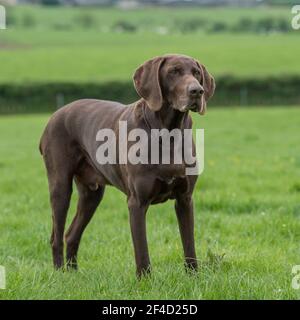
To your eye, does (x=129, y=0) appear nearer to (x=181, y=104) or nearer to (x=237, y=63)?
(x=237, y=63)

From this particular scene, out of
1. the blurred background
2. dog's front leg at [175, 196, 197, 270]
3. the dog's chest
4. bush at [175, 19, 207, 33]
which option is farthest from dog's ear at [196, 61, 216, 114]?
bush at [175, 19, 207, 33]

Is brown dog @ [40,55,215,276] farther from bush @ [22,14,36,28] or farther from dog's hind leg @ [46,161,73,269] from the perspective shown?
bush @ [22,14,36,28]

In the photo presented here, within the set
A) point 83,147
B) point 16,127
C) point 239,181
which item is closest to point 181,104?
point 83,147

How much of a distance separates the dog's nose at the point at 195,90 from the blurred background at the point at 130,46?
38592mm

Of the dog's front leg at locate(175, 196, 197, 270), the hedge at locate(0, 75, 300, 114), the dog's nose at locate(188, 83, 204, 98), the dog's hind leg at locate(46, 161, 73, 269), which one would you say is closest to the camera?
the dog's nose at locate(188, 83, 204, 98)

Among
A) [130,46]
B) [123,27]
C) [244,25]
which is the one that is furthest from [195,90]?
[123,27]

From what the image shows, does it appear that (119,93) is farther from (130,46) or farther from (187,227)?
(187,227)

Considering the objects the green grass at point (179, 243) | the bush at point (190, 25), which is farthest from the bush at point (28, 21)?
the green grass at point (179, 243)

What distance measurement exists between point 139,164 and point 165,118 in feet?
1.46

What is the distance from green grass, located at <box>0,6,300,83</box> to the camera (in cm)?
5125

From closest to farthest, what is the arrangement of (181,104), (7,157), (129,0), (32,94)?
(181,104), (7,157), (32,94), (129,0)

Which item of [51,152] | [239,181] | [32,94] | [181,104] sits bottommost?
[32,94]

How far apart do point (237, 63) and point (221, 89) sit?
9306 millimetres
